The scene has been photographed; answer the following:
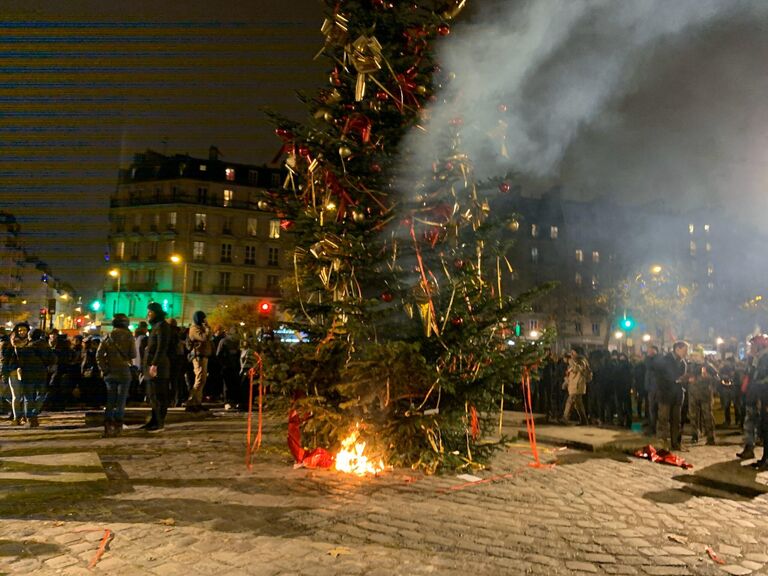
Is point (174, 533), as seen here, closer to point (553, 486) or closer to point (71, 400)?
point (553, 486)

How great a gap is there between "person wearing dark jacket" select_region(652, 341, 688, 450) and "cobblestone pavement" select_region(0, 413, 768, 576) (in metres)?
2.12

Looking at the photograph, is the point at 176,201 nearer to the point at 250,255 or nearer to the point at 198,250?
the point at 198,250

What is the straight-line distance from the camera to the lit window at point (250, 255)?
67.4 meters

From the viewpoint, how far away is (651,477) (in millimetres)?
7691

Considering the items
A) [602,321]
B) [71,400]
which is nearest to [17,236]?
[602,321]

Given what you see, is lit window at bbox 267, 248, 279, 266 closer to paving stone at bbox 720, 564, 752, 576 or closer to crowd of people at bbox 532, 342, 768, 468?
crowd of people at bbox 532, 342, 768, 468

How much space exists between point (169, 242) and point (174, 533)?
65199 mm

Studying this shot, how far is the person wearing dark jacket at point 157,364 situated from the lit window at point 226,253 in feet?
190

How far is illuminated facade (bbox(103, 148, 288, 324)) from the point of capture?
64.9 metres

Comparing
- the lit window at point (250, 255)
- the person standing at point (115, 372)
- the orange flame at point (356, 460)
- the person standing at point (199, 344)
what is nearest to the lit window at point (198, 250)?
the lit window at point (250, 255)

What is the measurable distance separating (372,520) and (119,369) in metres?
6.15

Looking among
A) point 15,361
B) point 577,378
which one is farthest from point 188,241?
point 577,378

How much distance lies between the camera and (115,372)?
375 inches

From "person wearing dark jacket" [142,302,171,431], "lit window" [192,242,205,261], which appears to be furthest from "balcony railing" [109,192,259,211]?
"person wearing dark jacket" [142,302,171,431]
